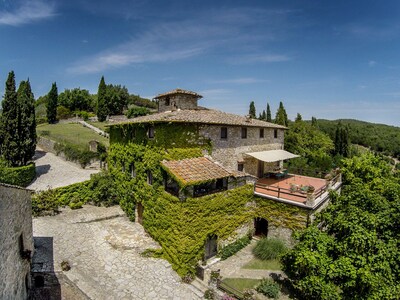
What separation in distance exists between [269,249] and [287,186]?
804 cm

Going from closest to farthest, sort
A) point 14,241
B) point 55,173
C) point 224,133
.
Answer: point 14,241
point 224,133
point 55,173

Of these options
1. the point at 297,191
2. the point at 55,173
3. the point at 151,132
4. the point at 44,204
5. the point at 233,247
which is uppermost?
the point at 151,132

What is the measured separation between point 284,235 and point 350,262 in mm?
6966

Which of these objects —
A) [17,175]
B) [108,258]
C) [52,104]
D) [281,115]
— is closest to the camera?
[108,258]

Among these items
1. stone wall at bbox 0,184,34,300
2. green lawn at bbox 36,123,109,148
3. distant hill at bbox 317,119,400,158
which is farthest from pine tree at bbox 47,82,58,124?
distant hill at bbox 317,119,400,158

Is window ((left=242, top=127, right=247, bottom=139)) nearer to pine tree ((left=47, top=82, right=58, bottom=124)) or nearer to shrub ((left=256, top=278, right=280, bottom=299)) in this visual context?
→ shrub ((left=256, top=278, right=280, bottom=299))

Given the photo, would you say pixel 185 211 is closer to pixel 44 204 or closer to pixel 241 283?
pixel 241 283

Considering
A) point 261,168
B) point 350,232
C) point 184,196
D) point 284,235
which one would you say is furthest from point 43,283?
point 261,168

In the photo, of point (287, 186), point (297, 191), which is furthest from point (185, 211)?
point (287, 186)

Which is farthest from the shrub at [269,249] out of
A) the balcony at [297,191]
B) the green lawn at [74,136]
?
the green lawn at [74,136]

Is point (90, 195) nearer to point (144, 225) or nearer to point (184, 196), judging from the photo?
point (144, 225)

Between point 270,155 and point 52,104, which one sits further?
point 52,104

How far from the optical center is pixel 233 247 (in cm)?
1888

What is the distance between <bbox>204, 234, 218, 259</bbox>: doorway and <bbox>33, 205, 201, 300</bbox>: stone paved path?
2.79 metres
